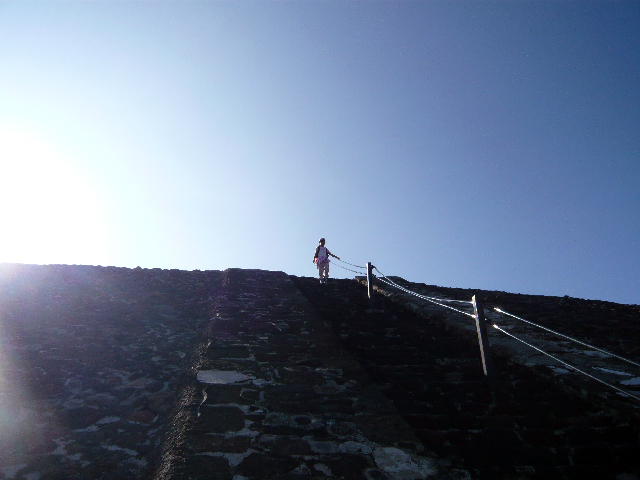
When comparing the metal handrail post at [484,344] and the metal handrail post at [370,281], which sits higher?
the metal handrail post at [370,281]

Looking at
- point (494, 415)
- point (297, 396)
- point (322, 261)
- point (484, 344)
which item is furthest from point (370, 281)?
point (494, 415)

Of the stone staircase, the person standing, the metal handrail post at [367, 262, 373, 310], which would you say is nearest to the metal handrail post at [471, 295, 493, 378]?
the stone staircase

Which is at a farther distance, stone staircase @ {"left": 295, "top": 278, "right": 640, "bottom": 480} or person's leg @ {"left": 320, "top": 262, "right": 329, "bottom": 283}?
person's leg @ {"left": 320, "top": 262, "right": 329, "bottom": 283}

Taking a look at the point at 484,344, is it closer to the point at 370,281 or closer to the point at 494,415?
the point at 494,415

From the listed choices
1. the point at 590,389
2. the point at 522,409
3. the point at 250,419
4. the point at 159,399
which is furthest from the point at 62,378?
the point at 590,389

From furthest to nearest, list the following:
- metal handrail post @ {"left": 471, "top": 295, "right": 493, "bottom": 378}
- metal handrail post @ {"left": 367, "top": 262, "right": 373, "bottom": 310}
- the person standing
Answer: the person standing → metal handrail post @ {"left": 367, "top": 262, "right": 373, "bottom": 310} → metal handrail post @ {"left": 471, "top": 295, "right": 493, "bottom": 378}

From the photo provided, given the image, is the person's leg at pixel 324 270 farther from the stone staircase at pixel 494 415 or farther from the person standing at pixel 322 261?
the stone staircase at pixel 494 415

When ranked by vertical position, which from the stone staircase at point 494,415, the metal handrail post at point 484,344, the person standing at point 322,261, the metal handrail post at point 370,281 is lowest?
the stone staircase at point 494,415

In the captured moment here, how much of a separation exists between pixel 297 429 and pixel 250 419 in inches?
17.1

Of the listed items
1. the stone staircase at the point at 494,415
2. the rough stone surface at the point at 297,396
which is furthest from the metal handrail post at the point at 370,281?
the stone staircase at the point at 494,415

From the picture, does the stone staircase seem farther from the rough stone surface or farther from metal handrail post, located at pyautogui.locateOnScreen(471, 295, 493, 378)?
metal handrail post, located at pyautogui.locateOnScreen(471, 295, 493, 378)

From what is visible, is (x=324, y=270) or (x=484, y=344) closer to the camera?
(x=484, y=344)

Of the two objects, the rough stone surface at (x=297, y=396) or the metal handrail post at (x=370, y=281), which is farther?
the metal handrail post at (x=370, y=281)

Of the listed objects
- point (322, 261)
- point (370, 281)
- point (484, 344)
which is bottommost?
point (484, 344)
